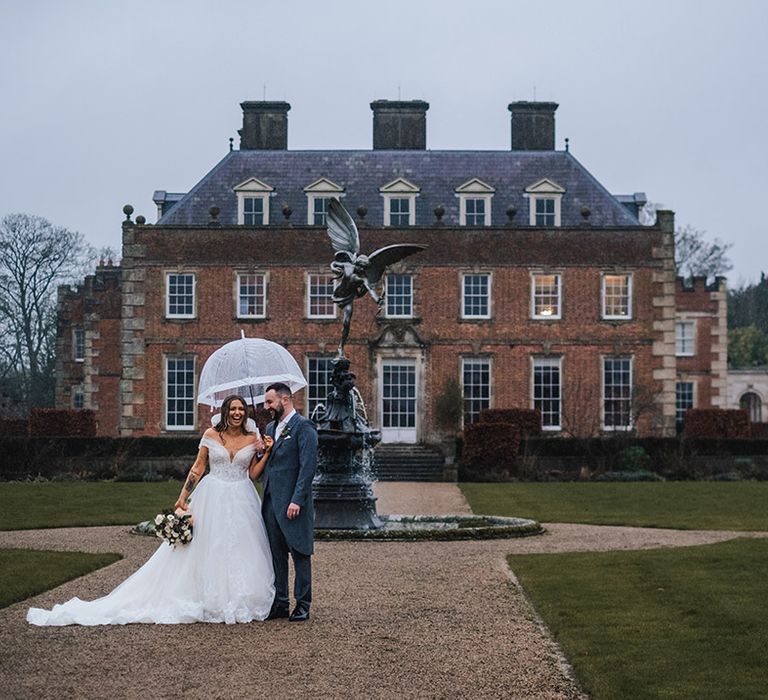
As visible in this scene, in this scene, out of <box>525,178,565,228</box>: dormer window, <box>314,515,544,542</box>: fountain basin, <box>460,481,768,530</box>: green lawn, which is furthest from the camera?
<box>525,178,565,228</box>: dormer window

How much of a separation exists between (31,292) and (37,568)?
42.6 meters

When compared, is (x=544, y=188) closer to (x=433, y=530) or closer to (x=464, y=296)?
(x=464, y=296)

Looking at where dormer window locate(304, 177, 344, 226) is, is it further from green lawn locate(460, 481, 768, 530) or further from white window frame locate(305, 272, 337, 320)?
green lawn locate(460, 481, 768, 530)

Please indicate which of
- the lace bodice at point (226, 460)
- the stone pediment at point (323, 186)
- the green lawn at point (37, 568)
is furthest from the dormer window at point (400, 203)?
the lace bodice at point (226, 460)

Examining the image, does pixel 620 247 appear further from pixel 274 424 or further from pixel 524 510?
pixel 274 424

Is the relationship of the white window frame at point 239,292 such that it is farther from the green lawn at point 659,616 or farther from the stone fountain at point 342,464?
the green lawn at point 659,616

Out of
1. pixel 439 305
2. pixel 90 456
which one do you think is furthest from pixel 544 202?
pixel 90 456

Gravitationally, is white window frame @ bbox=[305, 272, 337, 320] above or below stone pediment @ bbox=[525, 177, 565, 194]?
below

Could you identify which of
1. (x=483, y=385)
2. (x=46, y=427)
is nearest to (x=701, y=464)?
(x=483, y=385)

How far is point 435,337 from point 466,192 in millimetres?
4405

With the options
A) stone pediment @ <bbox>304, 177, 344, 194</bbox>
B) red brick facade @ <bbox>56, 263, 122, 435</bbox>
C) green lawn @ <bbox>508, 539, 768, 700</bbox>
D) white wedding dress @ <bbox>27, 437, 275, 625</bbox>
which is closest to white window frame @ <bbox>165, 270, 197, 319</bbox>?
stone pediment @ <bbox>304, 177, 344, 194</bbox>

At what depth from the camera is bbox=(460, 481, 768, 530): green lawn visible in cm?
2003

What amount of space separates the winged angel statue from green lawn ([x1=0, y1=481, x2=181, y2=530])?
4798 millimetres

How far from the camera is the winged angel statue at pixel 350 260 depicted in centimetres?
1756
